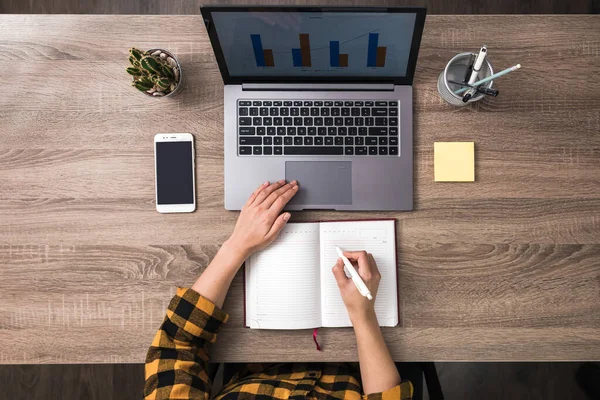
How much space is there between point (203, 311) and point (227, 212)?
0.22 m

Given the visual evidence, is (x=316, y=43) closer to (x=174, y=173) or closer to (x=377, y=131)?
(x=377, y=131)

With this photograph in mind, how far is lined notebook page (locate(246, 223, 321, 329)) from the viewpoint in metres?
0.89

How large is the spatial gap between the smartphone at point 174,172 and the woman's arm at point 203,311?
0.45ft

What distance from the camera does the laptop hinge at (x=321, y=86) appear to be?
0.90m

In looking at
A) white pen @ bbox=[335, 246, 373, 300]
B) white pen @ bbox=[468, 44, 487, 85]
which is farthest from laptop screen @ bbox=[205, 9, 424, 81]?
white pen @ bbox=[335, 246, 373, 300]

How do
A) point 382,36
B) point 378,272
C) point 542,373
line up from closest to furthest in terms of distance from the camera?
1. point 382,36
2. point 378,272
3. point 542,373

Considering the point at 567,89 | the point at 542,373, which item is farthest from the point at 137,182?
the point at 542,373

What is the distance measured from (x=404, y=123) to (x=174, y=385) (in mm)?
745

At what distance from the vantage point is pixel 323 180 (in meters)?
0.90

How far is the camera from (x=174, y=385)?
32.4 inches

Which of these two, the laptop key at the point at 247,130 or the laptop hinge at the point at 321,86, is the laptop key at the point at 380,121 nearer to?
the laptop hinge at the point at 321,86

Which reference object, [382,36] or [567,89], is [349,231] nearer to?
[382,36]

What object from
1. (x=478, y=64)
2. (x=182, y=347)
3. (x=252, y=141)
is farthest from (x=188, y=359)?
(x=478, y=64)

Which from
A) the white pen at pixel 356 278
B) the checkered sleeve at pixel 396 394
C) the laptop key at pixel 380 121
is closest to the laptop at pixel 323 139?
the laptop key at pixel 380 121
